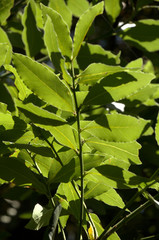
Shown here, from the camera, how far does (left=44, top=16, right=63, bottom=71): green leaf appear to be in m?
0.58

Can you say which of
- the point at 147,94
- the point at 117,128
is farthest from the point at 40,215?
the point at 147,94

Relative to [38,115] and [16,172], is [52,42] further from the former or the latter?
[16,172]

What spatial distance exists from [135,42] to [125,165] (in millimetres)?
449

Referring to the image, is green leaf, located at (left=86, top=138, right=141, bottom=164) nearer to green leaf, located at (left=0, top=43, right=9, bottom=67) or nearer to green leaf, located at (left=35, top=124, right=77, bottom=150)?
green leaf, located at (left=35, top=124, right=77, bottom=150)

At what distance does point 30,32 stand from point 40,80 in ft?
1.39

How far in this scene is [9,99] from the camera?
2.57ft

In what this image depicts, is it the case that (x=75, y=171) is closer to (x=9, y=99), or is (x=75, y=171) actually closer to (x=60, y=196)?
(x=60, y=196)

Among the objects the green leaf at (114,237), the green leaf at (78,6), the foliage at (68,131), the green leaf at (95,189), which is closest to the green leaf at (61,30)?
the foliage at (68,131)

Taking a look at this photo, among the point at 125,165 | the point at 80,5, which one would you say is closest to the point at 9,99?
the point at 125,165

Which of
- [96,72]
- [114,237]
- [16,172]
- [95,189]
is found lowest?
[114,237]

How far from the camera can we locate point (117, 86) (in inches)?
24.4

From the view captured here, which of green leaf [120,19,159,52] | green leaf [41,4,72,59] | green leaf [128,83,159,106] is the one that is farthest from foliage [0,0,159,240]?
green leaf [120,19,159,52]

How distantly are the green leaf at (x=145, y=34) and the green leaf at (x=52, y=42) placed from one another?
0.48m

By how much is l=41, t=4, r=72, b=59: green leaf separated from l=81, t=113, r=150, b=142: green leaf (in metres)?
0.13
